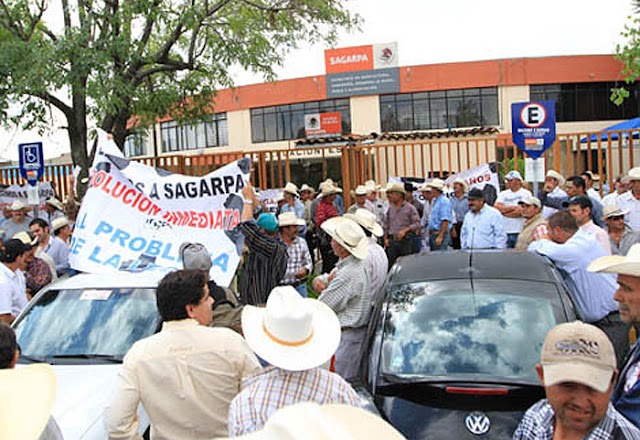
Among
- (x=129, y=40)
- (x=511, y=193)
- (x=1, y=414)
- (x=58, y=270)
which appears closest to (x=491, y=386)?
(x=1, y=414)

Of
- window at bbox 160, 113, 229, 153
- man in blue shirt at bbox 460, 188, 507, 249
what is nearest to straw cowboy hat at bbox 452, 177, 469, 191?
man in blue shirt at bbox 460, 188, 507, 249

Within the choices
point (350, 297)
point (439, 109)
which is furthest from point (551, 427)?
point (439, 109)

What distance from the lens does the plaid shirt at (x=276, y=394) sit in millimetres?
3045

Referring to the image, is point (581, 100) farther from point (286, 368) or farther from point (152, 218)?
point (286, 368)

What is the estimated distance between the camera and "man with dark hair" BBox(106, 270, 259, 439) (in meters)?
3.58

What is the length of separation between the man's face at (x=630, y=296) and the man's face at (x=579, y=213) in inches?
122

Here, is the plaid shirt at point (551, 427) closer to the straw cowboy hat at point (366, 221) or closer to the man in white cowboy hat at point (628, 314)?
the man in white cowboy hat at point (628, 314)

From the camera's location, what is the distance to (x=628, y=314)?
12.6 feet

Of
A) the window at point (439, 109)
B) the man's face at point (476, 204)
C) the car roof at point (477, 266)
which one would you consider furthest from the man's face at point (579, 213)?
the window at point (439, 109)

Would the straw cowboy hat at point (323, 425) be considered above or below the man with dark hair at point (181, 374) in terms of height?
above

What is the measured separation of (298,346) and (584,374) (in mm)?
1189

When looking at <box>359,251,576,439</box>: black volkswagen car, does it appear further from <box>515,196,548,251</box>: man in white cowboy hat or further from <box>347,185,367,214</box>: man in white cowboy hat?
<box>347,185,367,214</box>: man in white cowboy hat

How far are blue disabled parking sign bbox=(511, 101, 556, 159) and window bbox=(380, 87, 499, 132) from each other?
35.1 m

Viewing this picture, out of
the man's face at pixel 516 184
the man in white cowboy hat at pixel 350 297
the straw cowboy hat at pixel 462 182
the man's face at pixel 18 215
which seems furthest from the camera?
the straw cowboy hat at pixel 462 182
